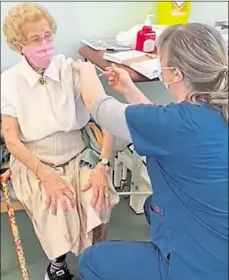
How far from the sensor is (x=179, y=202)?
4.76 ft

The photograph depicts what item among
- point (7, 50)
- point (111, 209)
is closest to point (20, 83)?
point (7, 50)

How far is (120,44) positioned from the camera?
2010 mm

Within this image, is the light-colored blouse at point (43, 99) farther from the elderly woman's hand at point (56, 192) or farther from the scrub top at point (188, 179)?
the scrub top at point (188, 179)

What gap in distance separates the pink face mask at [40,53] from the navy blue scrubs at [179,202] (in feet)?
1.73

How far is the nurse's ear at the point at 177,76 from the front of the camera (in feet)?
4.56

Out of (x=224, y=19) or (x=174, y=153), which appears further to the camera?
(x=224, y=19)

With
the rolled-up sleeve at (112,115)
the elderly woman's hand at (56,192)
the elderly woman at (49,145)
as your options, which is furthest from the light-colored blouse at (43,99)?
the rolled-up sleeve at (112,115)

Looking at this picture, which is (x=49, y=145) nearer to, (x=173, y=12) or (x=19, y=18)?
(x=19, y=18)

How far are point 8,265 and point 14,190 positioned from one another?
38cm

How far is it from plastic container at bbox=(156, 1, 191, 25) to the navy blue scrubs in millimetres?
665

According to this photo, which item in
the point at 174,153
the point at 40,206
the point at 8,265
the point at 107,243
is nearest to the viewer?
the point at 174,153

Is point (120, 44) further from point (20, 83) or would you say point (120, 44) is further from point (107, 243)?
point (107, 243)

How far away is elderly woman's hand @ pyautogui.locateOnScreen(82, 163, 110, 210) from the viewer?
6.00ft

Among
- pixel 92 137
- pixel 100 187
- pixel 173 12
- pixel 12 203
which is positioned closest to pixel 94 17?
pixel 173 12
